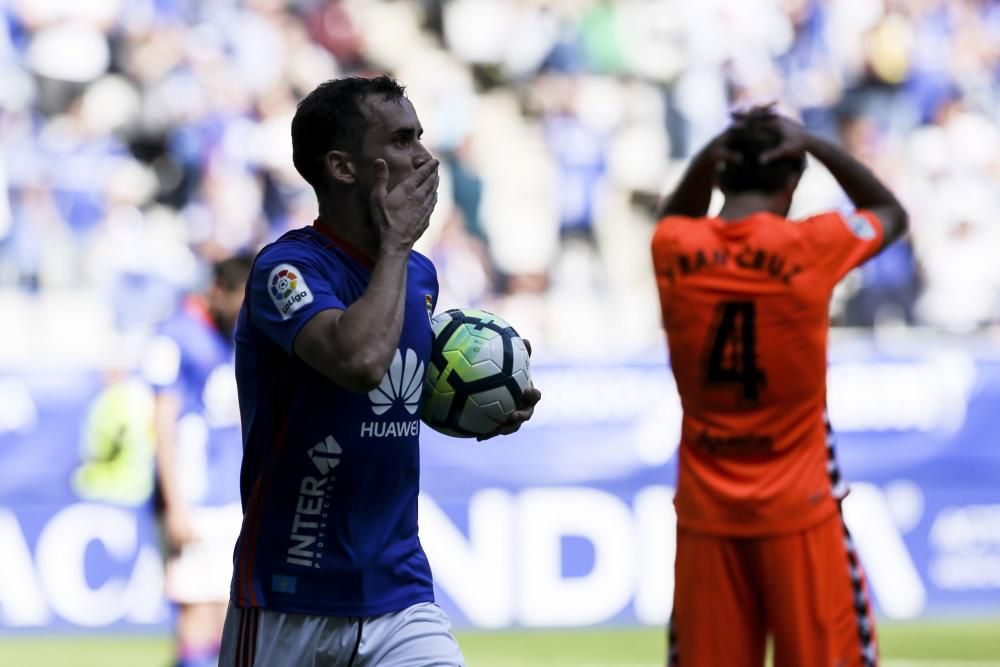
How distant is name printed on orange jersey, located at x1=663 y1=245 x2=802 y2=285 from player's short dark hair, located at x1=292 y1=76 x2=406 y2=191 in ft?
5.04

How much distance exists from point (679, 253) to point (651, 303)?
18.9ft

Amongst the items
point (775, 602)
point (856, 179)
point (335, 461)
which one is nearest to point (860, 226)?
point (856, 179)

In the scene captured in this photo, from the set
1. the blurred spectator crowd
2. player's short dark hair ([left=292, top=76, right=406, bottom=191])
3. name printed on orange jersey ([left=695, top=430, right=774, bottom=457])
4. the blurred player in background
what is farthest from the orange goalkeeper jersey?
the blurred spectator crowd

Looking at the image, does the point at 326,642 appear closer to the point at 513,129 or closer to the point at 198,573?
the point at 198,573

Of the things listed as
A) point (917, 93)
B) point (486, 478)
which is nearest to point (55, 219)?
point (486, 478)

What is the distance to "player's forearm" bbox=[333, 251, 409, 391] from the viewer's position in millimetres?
3260

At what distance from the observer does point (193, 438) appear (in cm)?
762

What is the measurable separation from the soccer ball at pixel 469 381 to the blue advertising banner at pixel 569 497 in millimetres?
5183

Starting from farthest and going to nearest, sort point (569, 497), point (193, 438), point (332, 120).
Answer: point (569, 497) < point (193, 438) < point (332, 120)

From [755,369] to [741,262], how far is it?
1.13 ft

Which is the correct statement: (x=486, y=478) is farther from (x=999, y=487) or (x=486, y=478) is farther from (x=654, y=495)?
(x=999, y=487)

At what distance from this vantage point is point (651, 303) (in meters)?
10.7

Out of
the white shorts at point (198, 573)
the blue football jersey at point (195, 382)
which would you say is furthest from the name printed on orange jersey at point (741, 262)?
the white shorts at point (198, 573)

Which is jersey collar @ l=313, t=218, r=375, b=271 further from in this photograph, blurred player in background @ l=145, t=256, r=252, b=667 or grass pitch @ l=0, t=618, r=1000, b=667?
grass pitch @ l=0, t=618, r=1000, b=667
